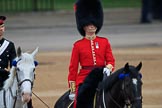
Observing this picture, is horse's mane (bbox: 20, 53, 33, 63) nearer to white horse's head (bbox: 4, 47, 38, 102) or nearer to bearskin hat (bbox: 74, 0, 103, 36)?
white horse's head (bbox: 4, 47, 38, 102)

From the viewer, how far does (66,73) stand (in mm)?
22047

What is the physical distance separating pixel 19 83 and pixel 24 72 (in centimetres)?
24

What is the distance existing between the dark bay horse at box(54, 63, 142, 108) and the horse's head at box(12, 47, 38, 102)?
0.91m

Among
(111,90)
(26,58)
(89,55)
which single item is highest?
(26,58)

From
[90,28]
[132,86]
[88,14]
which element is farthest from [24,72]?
[88,14]

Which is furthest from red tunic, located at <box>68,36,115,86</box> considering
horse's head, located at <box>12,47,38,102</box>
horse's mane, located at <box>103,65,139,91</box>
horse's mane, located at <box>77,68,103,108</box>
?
horse's head, located at <box>12,47,38,102</box>

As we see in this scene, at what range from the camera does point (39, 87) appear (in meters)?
19.6

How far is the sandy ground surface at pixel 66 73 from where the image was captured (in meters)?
17.9

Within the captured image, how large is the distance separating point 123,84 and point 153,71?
41.2 feet

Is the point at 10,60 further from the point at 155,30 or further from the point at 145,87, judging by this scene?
the point at 155,30

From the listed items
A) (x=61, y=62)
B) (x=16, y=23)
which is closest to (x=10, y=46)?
(x=61, y=62)

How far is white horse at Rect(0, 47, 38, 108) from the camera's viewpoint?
10318 mm

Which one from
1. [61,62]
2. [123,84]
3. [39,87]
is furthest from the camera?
[61,62]

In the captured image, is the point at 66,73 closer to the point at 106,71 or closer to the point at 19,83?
the point at 106,71
